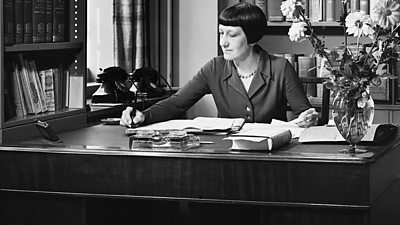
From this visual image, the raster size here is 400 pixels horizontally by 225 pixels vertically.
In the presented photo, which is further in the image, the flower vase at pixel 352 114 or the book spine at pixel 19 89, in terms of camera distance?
the book spine at pixel 19 89

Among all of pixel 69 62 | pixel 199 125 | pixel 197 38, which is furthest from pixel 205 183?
pixel 197 38

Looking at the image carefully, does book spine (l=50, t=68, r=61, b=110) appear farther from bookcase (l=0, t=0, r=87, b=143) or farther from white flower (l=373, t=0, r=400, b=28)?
white flower (l=373, t=0, r=400, b=28)

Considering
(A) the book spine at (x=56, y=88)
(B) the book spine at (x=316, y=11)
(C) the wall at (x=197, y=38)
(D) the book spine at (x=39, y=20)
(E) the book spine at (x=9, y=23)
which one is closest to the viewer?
(E) the book spine at (x=9, y=23)

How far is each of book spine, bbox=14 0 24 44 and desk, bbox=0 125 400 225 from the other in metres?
0.73

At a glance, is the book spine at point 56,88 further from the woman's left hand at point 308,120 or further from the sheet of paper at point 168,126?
the woman's left hand at point 308,120

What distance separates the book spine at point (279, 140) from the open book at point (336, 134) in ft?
0.28

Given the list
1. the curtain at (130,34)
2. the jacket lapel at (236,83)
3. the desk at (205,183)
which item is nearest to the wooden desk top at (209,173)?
the desk at (205,183)

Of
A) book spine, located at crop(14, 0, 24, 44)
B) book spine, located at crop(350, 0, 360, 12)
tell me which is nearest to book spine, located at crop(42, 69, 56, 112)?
book spine, located at crop(14, 0, 24, 44)

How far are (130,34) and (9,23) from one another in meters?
1.73

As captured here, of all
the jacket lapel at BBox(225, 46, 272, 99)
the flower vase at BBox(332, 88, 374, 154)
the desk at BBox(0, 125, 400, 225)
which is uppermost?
the jacket lapel at BBox(225, 46, 272, 99)

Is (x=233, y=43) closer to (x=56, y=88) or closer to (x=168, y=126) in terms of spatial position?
(x=168, y=126)

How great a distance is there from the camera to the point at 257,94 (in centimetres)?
368

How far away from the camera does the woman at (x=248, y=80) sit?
365 centimetres

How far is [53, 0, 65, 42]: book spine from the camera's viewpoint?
3581 mm
